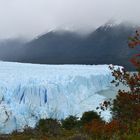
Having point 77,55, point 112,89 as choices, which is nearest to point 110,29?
point 77,55

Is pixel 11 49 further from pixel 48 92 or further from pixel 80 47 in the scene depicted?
pixel 48 92

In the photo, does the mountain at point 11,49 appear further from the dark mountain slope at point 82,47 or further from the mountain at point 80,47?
the dark mountain slope at point 82,47

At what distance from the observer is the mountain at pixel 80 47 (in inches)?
1726

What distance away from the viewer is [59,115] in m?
19.1

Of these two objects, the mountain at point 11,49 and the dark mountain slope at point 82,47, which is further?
the mountain at point 11,49

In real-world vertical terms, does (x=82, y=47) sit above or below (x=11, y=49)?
below

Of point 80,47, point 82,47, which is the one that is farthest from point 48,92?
point 80,47

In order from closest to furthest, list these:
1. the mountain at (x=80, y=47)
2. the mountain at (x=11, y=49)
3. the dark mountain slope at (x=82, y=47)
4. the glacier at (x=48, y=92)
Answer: the glacier at (x=48, y=92), the dark mountain slope at (x=82, y=47), the mountain at (x=80, y=47), the mountain at (x=11, y=49)

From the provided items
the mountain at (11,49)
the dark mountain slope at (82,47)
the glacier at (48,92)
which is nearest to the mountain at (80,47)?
the dark mountain slope at (82,47)

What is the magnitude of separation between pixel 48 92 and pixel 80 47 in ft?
97.0

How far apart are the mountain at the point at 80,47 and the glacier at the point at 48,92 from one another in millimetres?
16173

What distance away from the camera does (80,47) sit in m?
49.9

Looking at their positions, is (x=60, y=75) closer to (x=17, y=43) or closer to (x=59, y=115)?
(x=59, y=115)

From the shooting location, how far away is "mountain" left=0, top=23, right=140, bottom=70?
4384 centimetres
